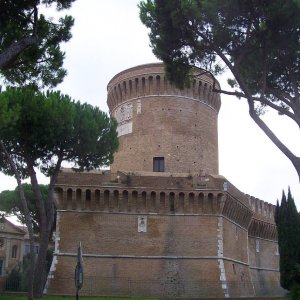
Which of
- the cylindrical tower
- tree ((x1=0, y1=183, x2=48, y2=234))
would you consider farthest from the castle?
tree ((x1=0, y1=183, x2=48, y2=234))

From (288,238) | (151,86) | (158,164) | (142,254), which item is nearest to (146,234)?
(142,254)

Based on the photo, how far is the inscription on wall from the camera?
2392cm

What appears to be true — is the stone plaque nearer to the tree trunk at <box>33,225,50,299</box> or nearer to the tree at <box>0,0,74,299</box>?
A: the tree trunk at <box>33,225,50,299</box>

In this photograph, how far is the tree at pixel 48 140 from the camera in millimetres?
16172

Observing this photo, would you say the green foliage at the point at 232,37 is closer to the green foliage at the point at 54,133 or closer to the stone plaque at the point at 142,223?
the green foliage at the point at 54,133

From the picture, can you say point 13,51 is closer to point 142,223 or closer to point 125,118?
point 142,223

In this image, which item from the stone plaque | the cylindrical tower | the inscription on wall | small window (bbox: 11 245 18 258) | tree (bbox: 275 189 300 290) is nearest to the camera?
tree (bbox: 275 189 300 290)

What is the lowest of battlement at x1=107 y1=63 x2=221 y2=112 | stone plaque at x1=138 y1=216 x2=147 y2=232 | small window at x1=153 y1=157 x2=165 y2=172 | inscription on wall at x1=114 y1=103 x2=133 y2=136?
stone plaque at x1=138 y1=216 x2=147 y2=232

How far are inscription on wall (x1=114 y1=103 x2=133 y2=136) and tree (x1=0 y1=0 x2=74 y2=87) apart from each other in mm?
11835

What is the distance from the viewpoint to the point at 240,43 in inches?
525

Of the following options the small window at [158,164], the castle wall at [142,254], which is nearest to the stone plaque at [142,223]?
the castle wall at [142,254]

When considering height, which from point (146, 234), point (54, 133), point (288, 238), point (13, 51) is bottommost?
point (288, 238)

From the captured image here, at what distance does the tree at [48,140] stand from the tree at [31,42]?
3318mm

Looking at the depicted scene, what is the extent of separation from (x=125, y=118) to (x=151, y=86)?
6.20ft
